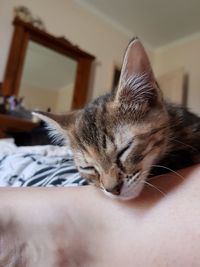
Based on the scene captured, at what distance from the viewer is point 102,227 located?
1.75 ft

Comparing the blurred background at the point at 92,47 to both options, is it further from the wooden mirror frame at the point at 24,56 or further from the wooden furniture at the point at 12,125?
the wooden furniture at the point at 12,125

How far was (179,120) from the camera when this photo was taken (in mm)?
712

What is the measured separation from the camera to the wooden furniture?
2.02 meters

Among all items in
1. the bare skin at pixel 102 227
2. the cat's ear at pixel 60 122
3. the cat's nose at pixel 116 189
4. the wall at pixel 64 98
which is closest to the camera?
the bare skin at pixel 102 227

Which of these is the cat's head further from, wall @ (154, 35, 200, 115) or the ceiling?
wall @ (154, 35, 200, 115)

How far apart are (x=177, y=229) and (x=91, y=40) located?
275 cm

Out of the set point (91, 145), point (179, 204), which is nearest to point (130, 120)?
point (91, 145)

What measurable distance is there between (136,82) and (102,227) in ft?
0.93

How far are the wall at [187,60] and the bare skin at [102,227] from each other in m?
2.66

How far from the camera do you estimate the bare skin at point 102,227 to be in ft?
1.51

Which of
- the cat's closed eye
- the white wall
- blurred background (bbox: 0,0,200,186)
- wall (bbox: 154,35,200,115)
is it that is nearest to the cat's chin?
the cat's closed eye

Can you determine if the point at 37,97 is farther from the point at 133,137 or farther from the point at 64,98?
the point at 133,137

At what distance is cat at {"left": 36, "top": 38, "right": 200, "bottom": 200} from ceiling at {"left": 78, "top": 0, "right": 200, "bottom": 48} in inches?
93.0

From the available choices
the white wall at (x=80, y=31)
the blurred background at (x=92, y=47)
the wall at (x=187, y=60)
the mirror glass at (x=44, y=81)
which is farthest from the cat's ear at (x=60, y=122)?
the wall at (x=187, y=60)
